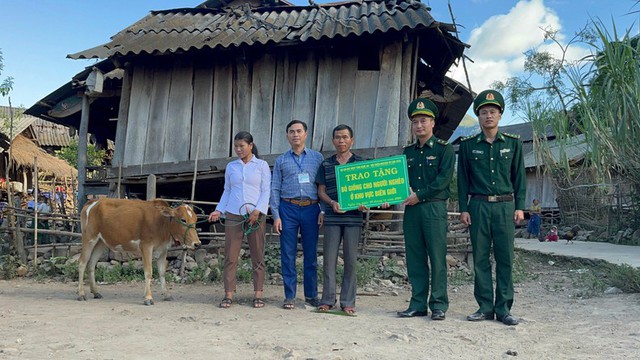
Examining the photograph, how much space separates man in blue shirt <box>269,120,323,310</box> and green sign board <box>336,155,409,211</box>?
1.27 ft

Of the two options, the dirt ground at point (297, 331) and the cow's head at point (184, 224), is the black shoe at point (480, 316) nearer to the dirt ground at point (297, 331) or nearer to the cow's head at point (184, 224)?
the dirt ground at point (297, 331)

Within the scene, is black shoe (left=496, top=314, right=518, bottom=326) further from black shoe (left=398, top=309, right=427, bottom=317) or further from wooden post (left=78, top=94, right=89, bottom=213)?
wooden post (left=78, top=94, right=89, bottom=213)

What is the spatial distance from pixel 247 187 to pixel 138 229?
1.40 meters

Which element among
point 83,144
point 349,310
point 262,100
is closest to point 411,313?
point 349,310

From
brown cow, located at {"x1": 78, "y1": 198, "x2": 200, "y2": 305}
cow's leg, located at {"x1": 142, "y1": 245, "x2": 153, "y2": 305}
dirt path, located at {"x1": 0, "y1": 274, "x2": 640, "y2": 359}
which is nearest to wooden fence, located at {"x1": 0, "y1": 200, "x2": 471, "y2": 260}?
brown cow, located at {"x1": 78, "y1": 198, "x2": 200, "y2": 305}

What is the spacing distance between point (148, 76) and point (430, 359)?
7.31 m

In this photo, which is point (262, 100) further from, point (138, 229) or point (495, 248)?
point (495, 248)

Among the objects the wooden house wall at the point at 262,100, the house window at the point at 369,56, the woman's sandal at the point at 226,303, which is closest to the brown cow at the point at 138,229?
the woman's sandal at the point at 226,303

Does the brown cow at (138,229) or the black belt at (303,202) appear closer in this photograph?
→ the black belt at (303,202)

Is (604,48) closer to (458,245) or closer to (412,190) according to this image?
(458,245)

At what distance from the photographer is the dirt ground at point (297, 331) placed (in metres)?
3.23

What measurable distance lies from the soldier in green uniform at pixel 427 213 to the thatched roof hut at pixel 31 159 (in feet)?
48.7

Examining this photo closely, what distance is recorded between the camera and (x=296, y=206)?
4824mm

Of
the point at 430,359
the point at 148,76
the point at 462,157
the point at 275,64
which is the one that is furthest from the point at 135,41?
the point at 430,359
